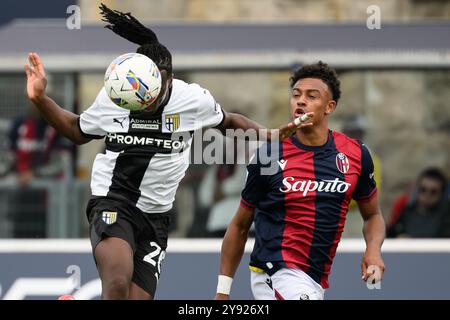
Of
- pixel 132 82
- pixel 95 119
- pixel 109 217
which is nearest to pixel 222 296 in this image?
pixel 109 217

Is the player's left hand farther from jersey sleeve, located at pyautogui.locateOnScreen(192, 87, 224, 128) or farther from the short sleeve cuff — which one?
jersey sleeve, located at pyautogui.locateOnScreen(192, 87, 224, 128)

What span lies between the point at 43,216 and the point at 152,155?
4.32m

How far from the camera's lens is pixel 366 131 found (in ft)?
43.7

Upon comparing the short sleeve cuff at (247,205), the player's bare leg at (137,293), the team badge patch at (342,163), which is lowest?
the player's bare leg at (137,293)

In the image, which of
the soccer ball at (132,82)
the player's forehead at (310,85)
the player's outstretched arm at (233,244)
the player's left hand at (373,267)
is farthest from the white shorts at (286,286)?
the soccer ball at (132,82)

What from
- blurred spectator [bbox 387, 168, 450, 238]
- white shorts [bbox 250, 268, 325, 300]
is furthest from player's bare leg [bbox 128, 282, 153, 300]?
blurred spectator [bbox 387, 168, 450, 238]

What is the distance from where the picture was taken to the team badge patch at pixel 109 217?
822 centimetres

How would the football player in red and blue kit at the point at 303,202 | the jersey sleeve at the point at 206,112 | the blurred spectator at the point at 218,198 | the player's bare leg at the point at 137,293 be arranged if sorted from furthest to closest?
the blurred spectator at the point at 218,198
the jersey sleeve at the point at 206,112
the player's bare leg at the point at 137,293
the football player in red and blue kit at the point at 303,202

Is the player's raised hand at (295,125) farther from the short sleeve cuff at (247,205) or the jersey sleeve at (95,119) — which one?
the jersey sleeve at (95,119)

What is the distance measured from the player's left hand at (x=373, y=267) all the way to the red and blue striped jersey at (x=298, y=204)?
278 mm

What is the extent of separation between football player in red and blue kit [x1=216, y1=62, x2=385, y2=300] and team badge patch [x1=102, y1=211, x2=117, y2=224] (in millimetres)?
810

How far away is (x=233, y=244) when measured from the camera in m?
8.38

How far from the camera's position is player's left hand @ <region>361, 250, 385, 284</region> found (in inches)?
315
